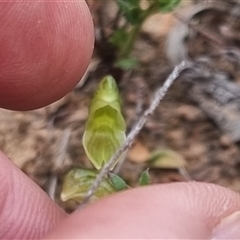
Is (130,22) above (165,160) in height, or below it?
above

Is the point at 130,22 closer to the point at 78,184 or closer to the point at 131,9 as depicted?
the point at 131,9

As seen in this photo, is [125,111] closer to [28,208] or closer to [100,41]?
[100,41]

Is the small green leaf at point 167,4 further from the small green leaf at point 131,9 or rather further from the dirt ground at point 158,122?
the dirt ground at point 158,122

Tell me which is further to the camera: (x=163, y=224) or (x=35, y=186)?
(x=35, y=186)

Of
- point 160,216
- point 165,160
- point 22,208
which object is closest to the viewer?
point 160,216

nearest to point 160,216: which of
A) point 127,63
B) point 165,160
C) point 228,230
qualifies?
point 228,230

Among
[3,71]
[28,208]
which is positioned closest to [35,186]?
[28,208]

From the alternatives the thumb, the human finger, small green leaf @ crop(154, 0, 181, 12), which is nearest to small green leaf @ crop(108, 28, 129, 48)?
small green leaf @ crop(154, 0, 181, 12)
